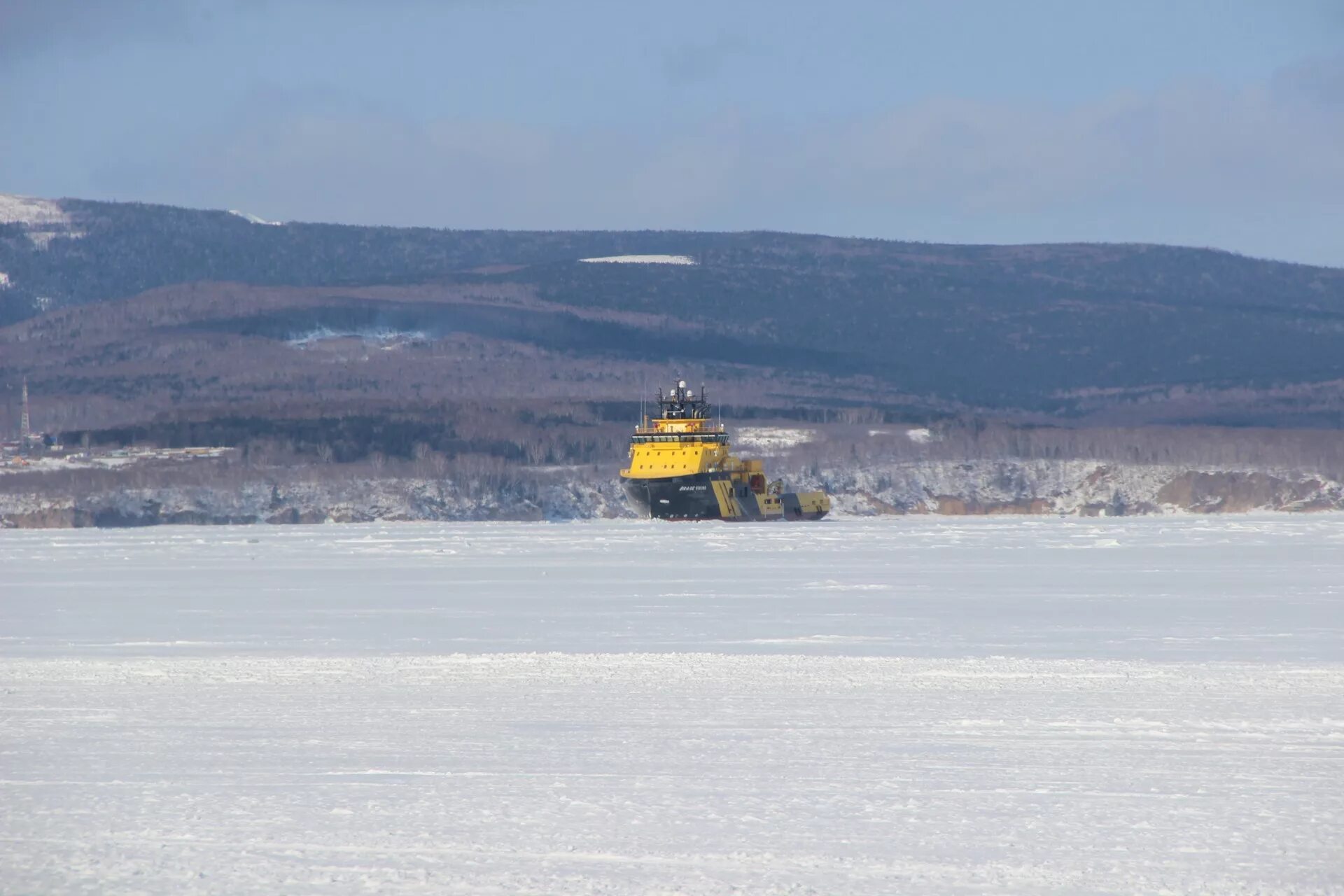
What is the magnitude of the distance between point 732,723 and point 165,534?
48.1 metres

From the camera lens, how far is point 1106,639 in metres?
23.1

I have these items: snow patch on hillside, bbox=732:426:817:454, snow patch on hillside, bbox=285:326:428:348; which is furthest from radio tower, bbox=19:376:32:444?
snow patch on hillside, bbox=732:426:817:454

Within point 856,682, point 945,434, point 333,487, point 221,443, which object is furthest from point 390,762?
point 945,434

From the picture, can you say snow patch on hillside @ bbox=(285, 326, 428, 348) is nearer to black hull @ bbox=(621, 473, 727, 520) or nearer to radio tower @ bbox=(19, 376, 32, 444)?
radio tower @ bbox=(19, 376, 32, 444)

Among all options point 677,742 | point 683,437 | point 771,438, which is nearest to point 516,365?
point 771,438

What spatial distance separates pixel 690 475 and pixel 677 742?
54.2 metres

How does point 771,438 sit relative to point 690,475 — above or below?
below

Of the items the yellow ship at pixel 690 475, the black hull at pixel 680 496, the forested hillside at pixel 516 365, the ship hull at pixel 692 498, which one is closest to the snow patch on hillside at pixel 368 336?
the forested hillside at pixel 516 365

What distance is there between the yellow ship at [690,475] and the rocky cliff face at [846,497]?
42.9 feet

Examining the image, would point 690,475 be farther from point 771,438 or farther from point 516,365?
point 516,365

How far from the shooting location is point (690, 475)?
69688 mm

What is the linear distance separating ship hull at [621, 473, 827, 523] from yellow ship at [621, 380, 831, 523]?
27 millimetres

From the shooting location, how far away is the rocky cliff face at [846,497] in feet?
263

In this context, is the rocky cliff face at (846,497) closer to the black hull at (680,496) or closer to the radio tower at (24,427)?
the black hull at (680,496)
